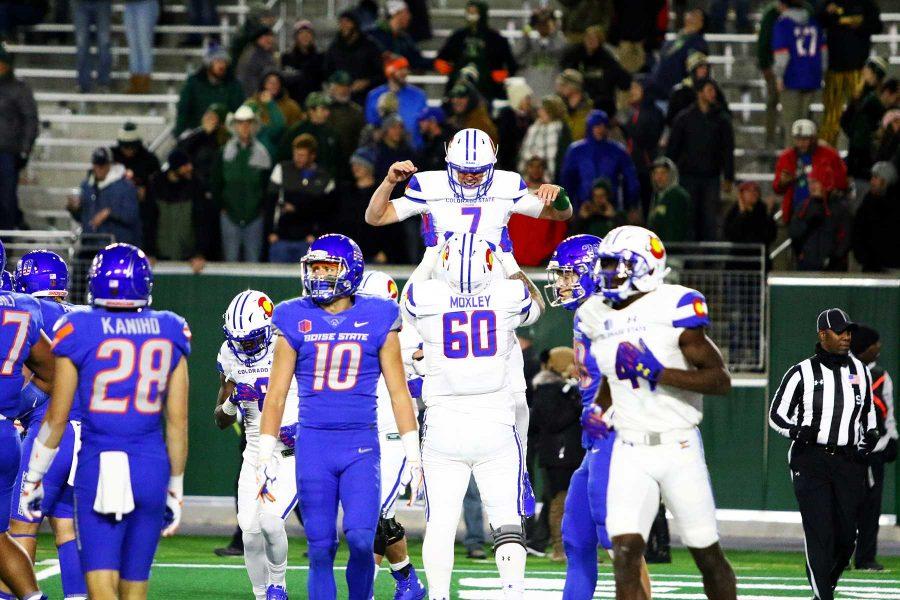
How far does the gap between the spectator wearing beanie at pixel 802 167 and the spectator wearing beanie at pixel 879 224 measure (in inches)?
14.5

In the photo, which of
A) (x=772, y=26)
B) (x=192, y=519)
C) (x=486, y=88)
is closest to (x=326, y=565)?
(x=192, y=519)

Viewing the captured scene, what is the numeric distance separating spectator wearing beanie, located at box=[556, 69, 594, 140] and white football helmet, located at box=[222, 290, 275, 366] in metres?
7.40

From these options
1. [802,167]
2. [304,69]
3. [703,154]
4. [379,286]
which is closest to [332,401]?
[379,286]

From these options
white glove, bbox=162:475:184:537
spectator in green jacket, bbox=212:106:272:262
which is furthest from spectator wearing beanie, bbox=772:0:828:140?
white glove, bbox=162:475:184:537

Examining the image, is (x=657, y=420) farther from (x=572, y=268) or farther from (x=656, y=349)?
(x=572, y=268)

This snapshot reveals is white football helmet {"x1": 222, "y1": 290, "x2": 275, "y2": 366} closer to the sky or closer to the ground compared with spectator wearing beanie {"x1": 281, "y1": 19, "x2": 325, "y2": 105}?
closer to the ground

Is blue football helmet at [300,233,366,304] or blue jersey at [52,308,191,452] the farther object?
blue football helmet at [300,233,366,304]

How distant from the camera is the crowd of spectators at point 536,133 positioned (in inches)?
625

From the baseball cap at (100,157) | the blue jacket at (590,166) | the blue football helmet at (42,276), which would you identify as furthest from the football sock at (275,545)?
the baseball cap at (100,157)

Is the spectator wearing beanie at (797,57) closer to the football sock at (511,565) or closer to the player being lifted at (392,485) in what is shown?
the player being lifted at (392,485)

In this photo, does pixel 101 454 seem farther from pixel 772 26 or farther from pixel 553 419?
pixel 772 26

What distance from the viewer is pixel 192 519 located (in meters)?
16.3

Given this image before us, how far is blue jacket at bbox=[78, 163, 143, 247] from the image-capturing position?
1630 cm

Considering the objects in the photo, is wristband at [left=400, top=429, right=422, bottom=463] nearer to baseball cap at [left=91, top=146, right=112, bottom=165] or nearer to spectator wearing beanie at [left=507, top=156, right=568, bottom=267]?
spectator wearing beanie at [left=507, top=156, right=568, bottom=267]
